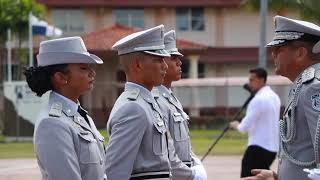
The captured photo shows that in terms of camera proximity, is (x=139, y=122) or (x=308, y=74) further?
(x=139, y=122)

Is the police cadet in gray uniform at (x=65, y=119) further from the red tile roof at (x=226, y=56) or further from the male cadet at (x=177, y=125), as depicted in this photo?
the red tile roof at (x=226, y=56)

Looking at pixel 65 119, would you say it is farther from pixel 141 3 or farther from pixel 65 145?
pixel 141 3

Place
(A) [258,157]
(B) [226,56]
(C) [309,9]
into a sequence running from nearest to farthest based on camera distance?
(A) [258,157], (C) [309,9], (B) [226,56]

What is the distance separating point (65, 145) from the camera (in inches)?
174

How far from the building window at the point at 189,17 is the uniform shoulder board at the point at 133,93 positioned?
40.7 metres

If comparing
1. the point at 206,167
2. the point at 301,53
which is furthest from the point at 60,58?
the point at 206,167

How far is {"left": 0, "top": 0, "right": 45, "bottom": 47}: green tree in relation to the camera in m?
33.4

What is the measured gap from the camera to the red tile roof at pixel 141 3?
44.1 metres

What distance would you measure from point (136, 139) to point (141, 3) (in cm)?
4017

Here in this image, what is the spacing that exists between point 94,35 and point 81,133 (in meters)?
30.2

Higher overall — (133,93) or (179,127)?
(133,93)

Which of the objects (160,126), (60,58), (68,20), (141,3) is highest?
(141,3)

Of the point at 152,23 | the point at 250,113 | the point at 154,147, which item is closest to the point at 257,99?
the point at 250,113

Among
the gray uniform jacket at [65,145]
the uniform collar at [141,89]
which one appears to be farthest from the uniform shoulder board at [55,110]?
the uniform collar at [141,89]
